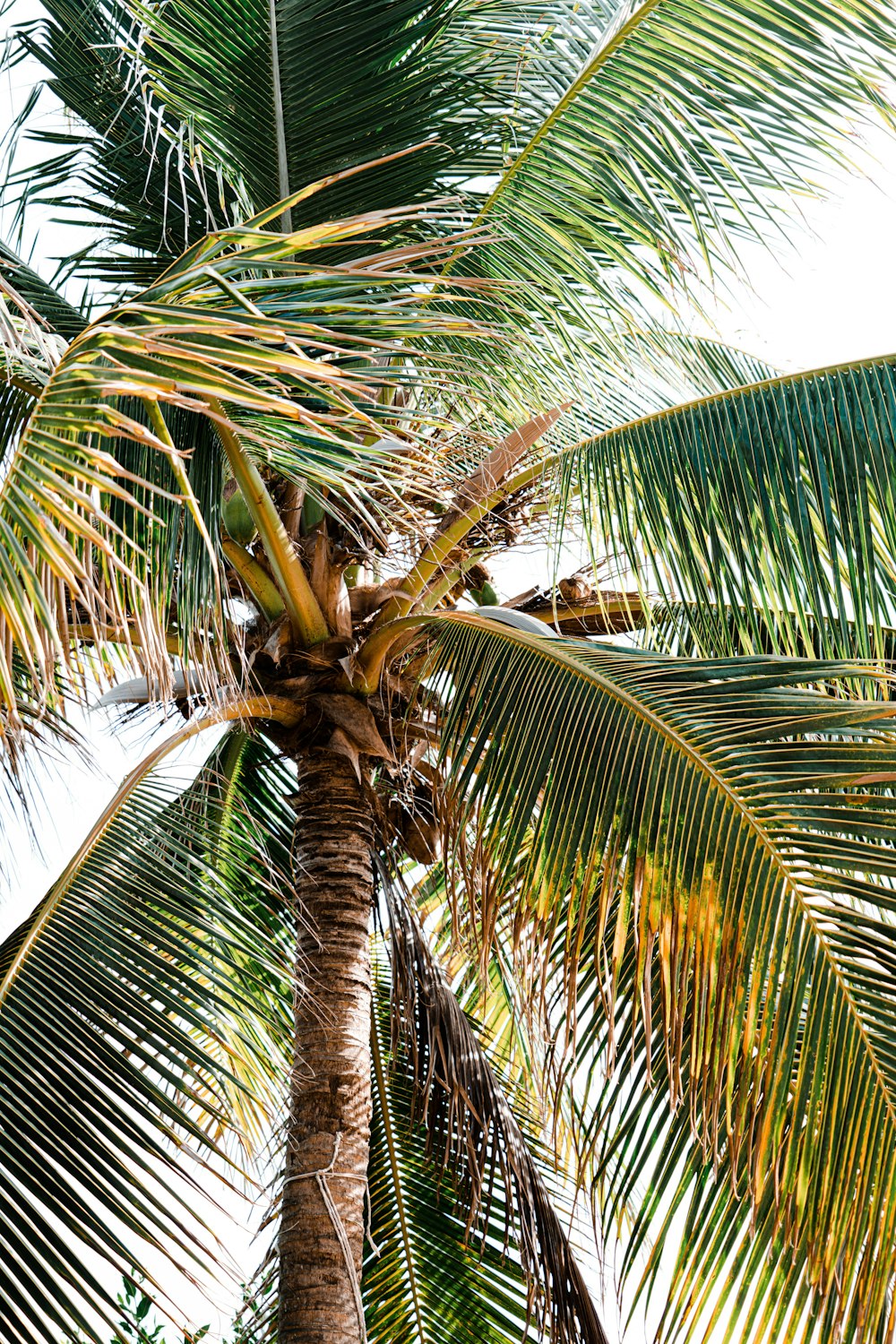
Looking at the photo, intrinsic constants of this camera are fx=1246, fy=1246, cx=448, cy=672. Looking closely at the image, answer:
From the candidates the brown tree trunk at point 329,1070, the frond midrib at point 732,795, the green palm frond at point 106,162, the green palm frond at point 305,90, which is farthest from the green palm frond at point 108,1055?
the green palm frond at point 106,162

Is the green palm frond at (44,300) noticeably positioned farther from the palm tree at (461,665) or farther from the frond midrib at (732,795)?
the frond midrib at (732,795)

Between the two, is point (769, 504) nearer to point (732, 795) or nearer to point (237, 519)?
point (732, 795)

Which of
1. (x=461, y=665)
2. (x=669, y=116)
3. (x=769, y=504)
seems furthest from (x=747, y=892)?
(x=669, y=116)

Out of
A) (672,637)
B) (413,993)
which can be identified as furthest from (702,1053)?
(672,637)

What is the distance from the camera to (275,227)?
3.51 m

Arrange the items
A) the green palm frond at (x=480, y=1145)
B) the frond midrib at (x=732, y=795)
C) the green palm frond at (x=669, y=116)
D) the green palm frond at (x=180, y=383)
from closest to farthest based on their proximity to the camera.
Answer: the green palm frond at (x=180, y=383)
the frond midrib at (x=732, y=795)
the green palm frond at (x=669, y=116)
the green palm frond at (x=480, y=1145)

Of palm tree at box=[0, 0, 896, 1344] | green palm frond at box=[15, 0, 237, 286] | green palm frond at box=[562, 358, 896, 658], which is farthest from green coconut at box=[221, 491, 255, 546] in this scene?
green palm frond at box=[15, 0, 237, 286]

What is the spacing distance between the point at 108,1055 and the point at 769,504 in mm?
2064

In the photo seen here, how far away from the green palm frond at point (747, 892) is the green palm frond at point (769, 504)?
52 cm

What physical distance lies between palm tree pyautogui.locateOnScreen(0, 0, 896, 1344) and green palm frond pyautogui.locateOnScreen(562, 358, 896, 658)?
0.04 ft

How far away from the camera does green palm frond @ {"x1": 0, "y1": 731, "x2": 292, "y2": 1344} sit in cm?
250

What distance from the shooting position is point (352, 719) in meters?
3.71

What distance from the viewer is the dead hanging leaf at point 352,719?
12.1 feet

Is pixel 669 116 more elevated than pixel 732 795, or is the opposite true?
pixel 669 116
